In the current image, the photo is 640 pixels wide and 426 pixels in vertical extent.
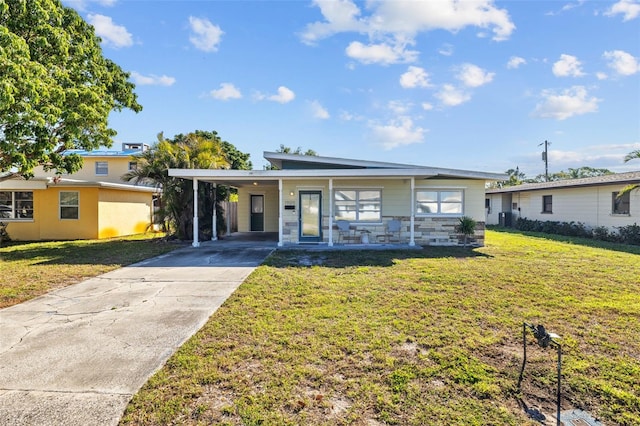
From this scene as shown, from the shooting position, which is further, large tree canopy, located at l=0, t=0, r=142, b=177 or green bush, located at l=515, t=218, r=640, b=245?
green bush, located at l=515, t=218, r=640, b=245

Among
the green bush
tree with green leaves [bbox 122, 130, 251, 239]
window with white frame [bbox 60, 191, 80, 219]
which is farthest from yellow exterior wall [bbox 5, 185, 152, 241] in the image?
the green bush

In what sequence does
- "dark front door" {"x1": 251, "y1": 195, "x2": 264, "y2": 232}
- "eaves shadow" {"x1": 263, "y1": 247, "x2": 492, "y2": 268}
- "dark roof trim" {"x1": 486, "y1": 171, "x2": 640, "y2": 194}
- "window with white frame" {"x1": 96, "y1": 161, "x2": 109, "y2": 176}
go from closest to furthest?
"eaves shadow" {"x1": 263, "y1": 247, "x2": 492, "y2": 268} < "dark roof trim" {"x1": 486, "y1": 171, "x2": 640, "y2": 194} < "dark front door" {"x1": 251, "y1": 195, "x2": 264, "y2": 232} < "window with white frame" {"x1": 96, "y1": 161, "x2": 109, "y2": 176}

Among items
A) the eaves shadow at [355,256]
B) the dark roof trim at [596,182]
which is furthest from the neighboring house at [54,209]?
the dark roof trim at [596,182]

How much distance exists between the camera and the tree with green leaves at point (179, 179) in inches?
510

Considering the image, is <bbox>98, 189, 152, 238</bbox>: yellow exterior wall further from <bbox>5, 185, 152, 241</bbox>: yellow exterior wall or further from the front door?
A: the front door

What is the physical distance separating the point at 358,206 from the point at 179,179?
283 inches

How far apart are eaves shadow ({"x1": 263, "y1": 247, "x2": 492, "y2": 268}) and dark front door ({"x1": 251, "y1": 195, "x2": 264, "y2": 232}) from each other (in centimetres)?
697

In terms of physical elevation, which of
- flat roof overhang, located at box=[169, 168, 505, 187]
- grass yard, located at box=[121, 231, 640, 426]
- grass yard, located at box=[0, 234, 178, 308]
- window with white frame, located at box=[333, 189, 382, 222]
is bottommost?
grass yard, located at box=[121, 231, 640, 426]

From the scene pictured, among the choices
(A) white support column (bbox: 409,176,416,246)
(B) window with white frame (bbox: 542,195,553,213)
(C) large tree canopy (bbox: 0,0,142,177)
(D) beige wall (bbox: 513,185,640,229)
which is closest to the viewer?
(C) large tree canopy (bbox: 0,0,142,177)

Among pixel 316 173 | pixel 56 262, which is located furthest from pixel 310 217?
pixel 56 262

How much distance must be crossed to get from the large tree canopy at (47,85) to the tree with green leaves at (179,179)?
2461mm

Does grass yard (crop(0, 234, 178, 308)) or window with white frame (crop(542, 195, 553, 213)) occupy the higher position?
window with white frame (crop(542, 195, 553, 213))

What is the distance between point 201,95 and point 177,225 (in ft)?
24.0

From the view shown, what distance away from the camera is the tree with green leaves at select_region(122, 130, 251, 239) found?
12961 mm
